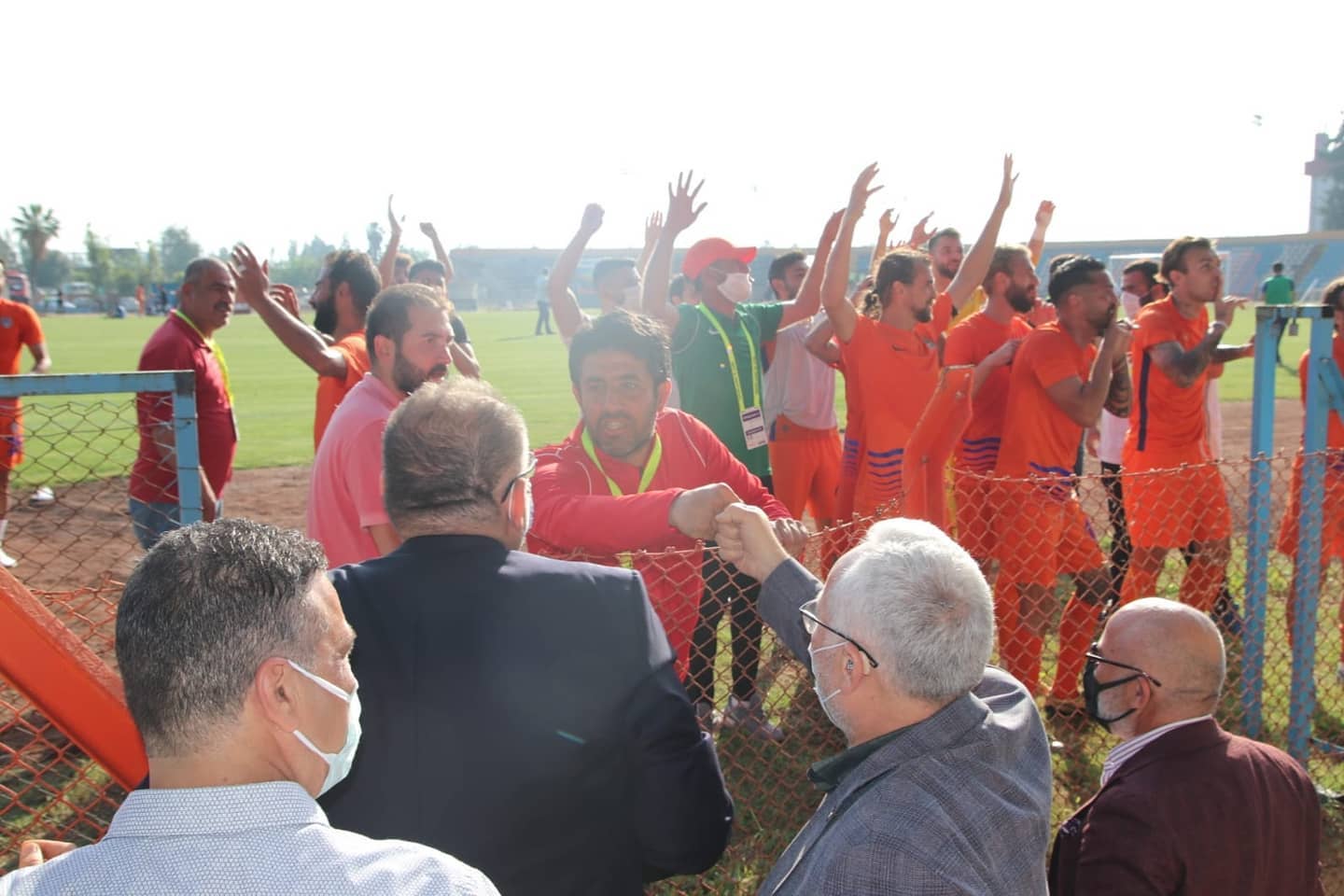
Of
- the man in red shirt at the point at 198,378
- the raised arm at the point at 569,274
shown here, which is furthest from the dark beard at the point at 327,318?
the raised arm at the point at 569,274

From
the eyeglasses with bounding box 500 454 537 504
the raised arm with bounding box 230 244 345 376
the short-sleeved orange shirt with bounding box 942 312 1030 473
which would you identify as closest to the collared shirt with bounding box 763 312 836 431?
the short-sleeved orange shirt with bounding box 942 312 1030 473

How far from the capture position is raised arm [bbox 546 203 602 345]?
6.06 metres

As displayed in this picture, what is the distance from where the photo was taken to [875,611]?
1872mm

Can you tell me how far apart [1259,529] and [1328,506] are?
1.08 metres

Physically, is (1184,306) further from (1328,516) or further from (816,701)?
(816,701)

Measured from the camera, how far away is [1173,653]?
2.51 metres

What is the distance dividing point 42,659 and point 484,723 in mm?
761

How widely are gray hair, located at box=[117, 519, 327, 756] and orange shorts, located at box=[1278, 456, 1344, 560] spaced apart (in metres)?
4.65

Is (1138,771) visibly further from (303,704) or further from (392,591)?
(303,704)

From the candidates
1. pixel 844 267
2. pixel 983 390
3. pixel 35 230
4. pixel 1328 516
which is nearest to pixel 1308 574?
pixel 1328 516

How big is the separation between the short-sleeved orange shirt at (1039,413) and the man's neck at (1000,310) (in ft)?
2.25

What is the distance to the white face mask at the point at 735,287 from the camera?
5883 millimetres

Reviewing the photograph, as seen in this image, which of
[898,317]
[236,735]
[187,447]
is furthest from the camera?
[898,317]

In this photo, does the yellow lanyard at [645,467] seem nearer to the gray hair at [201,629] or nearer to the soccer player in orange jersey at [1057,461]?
the gray hair at [201,629]
